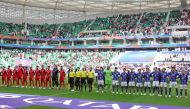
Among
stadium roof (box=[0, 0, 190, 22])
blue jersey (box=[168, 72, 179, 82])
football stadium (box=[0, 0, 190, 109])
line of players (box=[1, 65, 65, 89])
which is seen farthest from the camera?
stadium roof (box=[0, 0, 190, 22])

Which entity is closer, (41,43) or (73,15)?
(41,43)

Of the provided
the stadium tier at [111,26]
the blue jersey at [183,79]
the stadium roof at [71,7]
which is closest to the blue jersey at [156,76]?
the blue jersey at [183,79]

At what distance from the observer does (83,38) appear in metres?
69.0

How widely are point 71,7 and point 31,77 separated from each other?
49673 millimetres

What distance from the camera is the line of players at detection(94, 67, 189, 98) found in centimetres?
1922

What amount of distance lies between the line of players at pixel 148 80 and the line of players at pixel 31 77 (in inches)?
156

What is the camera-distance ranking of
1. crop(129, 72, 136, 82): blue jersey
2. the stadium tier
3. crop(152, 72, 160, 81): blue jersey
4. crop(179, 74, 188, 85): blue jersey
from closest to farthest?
crop(179, 74, 188, 85): blue jersey → crop(152, 72, 160, 81): blue jersey → crop(129, 72, 136, 82): blue jersey → the stadium tier

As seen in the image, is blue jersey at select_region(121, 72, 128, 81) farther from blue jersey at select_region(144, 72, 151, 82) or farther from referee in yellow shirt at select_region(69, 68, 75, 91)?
referee in yellow shirt at select_region(69, 68, 75, 91)

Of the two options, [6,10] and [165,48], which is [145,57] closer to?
[165,48]

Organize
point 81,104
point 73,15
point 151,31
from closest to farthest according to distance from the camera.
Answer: point 81,104
point 151,31
point 73,15

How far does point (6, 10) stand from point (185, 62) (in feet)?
133

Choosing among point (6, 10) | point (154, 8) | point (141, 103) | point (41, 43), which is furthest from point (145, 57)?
point (141, 103)

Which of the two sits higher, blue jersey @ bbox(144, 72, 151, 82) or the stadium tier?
the stadium tier

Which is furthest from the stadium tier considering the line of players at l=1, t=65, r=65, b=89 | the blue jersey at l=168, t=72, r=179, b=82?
the blue jersey at l=168, t=72, r=179, b=82
